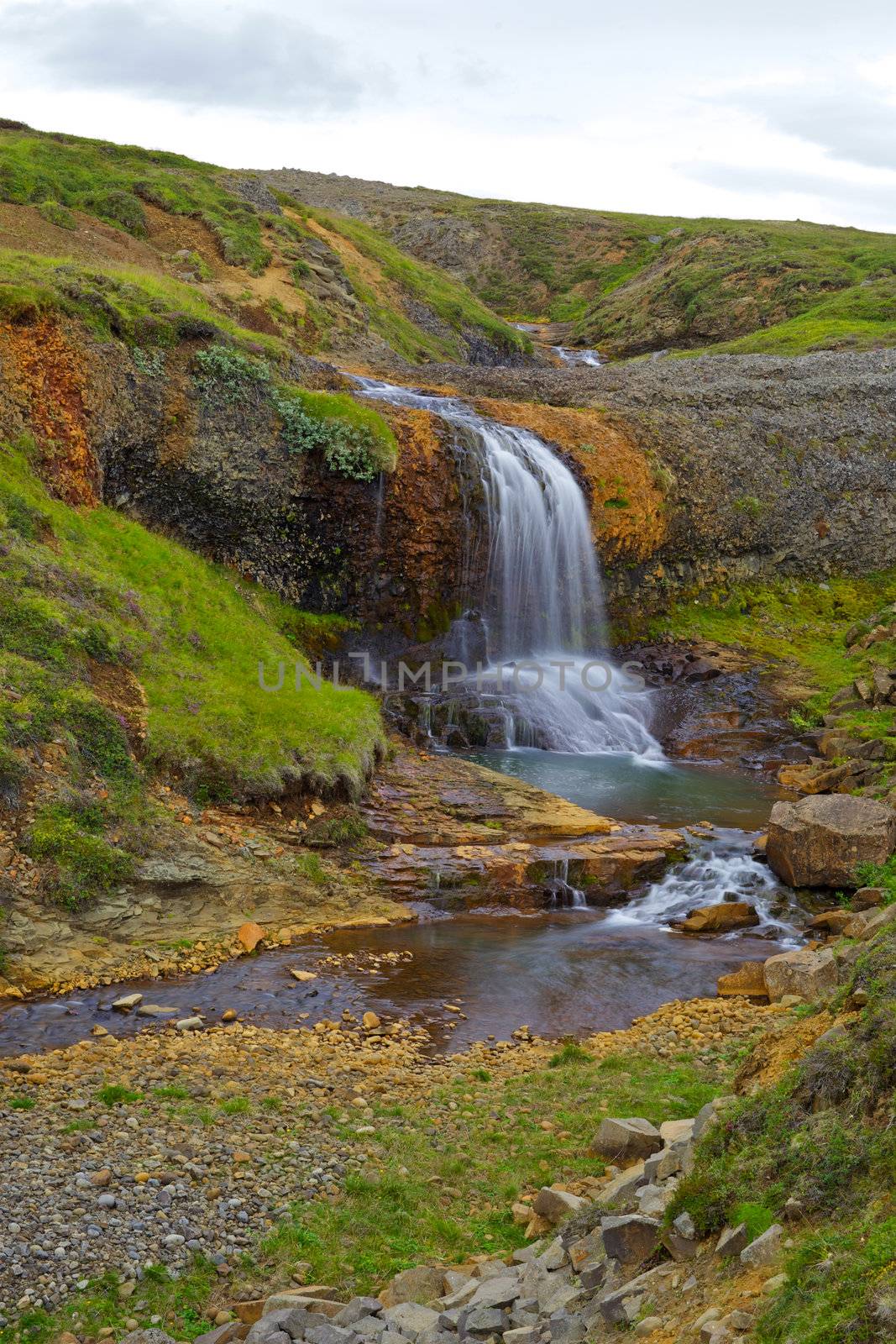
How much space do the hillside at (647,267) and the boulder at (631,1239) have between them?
43564 millimetres

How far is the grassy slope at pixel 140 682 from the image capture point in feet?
41.4

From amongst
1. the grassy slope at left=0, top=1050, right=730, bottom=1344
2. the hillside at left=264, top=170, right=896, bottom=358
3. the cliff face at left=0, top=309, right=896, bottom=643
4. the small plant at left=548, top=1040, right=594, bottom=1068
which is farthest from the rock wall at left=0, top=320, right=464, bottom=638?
the hillside at left=264, top=170, right=896, bottom=358

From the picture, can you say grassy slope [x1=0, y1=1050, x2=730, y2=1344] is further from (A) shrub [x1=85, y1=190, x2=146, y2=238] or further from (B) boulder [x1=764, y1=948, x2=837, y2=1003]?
(A) shrub [x1=85, y1=190, x2=146, y2=238]

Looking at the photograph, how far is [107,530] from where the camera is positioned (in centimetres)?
1762

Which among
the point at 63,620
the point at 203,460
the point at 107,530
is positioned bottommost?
the point at 63,620

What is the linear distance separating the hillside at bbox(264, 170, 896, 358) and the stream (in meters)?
24.1

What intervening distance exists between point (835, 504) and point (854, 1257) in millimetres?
30291

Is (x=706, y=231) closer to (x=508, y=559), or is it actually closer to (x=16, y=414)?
(x=508, y=559)

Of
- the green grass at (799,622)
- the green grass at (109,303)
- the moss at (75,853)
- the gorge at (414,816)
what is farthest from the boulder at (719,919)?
the green grass at (109,303)

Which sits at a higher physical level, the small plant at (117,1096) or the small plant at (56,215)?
the small plant at (56,215)

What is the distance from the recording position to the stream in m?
11.1

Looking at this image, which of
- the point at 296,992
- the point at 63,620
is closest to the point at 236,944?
the point at 296,992

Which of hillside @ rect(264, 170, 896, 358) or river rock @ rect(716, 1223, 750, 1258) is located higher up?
hillside @ rect(264, 170, 896, 358)

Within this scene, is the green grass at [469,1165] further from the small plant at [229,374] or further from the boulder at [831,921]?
the small plant at [229,374]
